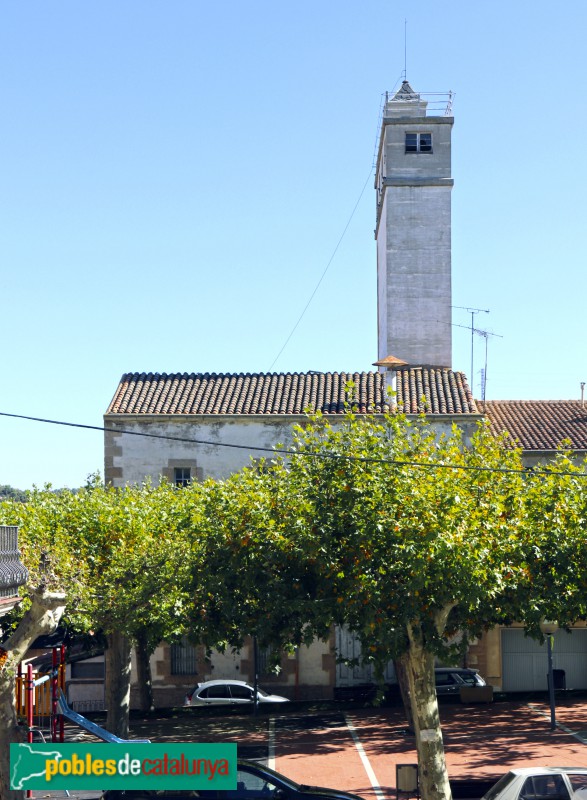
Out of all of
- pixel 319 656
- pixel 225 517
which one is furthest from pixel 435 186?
pixel 225 517

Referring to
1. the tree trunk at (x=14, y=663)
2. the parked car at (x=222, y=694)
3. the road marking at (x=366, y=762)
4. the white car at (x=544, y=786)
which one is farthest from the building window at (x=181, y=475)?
the white car at (x=544, y=786)

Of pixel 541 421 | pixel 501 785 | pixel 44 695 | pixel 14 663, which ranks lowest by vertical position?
pixel 44 695

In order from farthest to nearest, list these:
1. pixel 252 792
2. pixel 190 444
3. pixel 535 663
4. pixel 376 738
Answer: pixel 535 663 < pixel 190 444 < pixel 376 738 < pixel 252 792

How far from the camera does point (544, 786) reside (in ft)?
57.8

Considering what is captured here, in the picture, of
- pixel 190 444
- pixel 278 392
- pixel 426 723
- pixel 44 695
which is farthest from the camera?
pixel 278 392

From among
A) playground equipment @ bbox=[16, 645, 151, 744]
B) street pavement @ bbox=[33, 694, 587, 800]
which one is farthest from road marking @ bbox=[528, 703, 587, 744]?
playground equipment @ bbox=[16, 645, 151, 744]

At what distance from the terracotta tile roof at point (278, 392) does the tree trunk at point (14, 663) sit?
19.4 metres

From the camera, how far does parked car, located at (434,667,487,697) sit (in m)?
33.5

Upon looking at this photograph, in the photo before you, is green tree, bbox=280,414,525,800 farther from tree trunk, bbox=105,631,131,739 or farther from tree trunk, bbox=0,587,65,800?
tree trunk, bbox=105,631,131,739

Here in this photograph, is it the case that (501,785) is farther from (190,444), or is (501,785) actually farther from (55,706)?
(190,444)

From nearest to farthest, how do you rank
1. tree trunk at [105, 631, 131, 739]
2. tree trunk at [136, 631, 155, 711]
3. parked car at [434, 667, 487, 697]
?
tree trunk at [105, 631, 131, 739] < tree trunk at [136, 631, 155, 711] < parked car at [434, 667, 487, 697]

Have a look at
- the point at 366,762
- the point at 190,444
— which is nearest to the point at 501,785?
the point at 366,762

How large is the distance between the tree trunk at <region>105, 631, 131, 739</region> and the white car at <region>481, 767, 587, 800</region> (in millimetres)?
12338

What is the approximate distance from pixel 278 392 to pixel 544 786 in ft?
70.3
